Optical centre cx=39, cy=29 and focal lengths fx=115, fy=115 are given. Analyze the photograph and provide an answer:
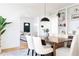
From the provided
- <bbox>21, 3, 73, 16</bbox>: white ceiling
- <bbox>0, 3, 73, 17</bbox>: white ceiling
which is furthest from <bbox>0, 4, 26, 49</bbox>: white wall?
<bbox>21, 3, 73, 16</bbox>: white ceiling

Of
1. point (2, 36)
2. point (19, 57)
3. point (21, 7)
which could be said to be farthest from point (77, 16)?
point (2, 36)

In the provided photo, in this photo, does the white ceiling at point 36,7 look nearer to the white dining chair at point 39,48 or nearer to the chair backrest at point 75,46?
the white dining chair at point 39,48

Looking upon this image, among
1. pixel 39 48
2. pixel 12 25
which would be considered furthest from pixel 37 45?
pixel 12 25

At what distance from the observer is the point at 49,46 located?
1.73 m

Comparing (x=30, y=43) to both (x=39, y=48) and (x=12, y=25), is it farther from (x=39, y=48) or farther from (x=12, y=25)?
(x=12, y=25)

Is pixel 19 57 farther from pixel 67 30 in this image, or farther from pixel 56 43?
pixel 67 30

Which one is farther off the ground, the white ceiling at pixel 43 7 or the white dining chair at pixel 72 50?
the white ceiling at pixel 43 7

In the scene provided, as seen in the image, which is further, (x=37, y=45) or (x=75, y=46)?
(x=37, y=45)

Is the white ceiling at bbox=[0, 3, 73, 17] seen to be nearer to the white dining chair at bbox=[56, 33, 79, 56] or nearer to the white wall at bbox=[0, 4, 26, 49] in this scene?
the white wall at bbox=[0, 4, 26, 49]

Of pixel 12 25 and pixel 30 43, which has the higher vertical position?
pixel 12 25

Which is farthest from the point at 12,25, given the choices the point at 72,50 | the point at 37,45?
the point at 72,50

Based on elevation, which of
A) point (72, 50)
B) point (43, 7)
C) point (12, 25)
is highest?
point (43, 7)

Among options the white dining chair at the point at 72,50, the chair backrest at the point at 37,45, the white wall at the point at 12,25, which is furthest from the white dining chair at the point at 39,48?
the white wall at the point at 12,25

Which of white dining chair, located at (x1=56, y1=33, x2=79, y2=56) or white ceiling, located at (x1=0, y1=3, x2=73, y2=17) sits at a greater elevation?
white ceiling, located at (x1=0, y1=3, x2=73, y2=17)
